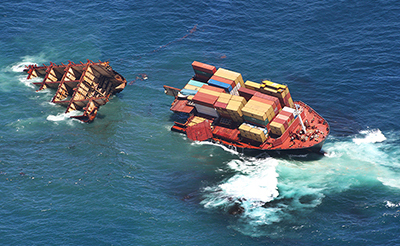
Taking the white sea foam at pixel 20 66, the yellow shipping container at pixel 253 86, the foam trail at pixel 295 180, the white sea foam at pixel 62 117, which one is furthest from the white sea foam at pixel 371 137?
the white sea foam at pixel 20 66

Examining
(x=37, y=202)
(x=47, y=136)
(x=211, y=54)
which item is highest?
(x=211, y=54)

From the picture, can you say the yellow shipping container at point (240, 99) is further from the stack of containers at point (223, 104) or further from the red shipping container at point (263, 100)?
the red shipping container at point (263, 100)

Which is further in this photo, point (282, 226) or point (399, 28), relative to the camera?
point (399, 28)

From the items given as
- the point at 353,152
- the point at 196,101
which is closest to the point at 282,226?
the point at 353,152

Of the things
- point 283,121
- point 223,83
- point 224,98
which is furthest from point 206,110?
point 283,121

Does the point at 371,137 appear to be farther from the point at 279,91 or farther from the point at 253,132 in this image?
the point at 253,132

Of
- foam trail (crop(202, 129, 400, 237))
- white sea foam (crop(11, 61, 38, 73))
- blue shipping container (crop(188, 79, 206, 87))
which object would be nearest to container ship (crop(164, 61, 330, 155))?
blue shipping container (crop(188, 79, 206, 87))

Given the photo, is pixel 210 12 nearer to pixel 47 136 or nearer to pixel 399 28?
pixel 399 28
